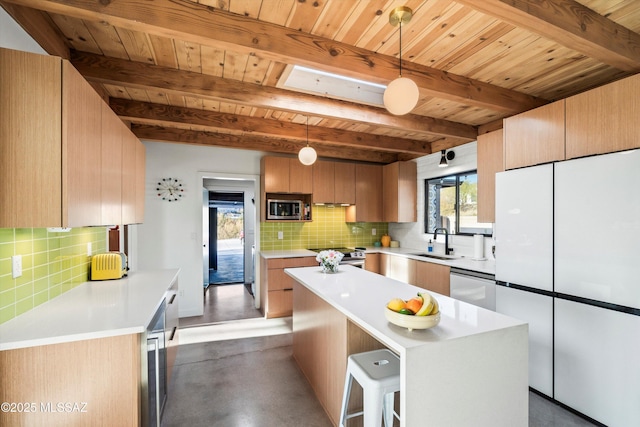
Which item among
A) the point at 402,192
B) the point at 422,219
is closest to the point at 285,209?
the point at 402,192

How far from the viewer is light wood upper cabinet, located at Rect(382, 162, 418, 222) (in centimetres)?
485

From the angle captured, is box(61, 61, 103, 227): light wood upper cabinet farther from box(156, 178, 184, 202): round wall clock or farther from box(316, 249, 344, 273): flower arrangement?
box(156, 178, 184, 202): round wall clock

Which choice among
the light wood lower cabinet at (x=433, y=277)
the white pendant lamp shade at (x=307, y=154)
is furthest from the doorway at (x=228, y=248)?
the light wood lower cabinet at (x=433, y=277)

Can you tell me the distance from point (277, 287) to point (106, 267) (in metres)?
2.14

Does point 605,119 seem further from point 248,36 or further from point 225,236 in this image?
point 225,236

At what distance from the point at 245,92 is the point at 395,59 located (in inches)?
51.6

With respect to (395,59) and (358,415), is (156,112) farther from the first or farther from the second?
(358,415)

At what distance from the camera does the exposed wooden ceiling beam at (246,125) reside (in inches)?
122

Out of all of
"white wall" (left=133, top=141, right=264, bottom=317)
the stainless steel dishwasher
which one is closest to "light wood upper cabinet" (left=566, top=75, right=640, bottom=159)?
the stainless steel dishwasher

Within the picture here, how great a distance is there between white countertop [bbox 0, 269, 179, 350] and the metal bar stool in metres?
1.15

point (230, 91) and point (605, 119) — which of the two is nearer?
point (605, 119)

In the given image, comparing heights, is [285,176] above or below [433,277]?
above

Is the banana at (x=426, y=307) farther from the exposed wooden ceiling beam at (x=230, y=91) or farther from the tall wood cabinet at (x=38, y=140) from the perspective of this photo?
the exposed wooden ceiling beam at (x=230, y=91)

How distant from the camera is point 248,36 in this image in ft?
5.76
